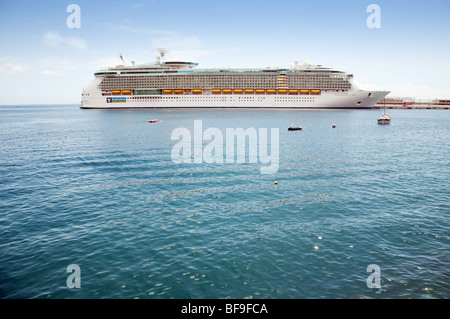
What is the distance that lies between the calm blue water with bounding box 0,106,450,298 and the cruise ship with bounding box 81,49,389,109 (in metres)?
107

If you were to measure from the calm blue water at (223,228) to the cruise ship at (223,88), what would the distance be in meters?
107

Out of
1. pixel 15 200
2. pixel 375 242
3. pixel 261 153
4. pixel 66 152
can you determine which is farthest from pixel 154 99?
pixel 375 242

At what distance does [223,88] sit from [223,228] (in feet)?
425

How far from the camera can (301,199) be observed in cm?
2423

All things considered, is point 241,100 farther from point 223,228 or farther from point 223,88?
point 223,228

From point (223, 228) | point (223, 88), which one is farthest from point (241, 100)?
point (223, 228)

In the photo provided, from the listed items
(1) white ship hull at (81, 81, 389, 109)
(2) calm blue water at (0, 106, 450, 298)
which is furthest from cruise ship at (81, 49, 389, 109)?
(2) calm blue water at (0, 106, 450, 298)

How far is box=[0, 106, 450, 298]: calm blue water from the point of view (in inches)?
523

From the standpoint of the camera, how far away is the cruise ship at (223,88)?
136 metres

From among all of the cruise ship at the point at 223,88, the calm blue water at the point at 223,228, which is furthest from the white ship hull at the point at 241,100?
the calm blue water at the point at 223,228

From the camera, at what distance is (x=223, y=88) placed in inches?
5566

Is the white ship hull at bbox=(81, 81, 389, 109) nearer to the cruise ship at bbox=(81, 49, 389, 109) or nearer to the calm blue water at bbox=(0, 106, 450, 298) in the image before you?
the cruise ship at bbox=(81, 49, 389, 109)

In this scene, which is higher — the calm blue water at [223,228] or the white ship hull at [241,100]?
the white ship hull at [241,100]

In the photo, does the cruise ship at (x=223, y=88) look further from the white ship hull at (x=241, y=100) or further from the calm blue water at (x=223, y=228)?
the calm blue water at (x=223, y=228)
